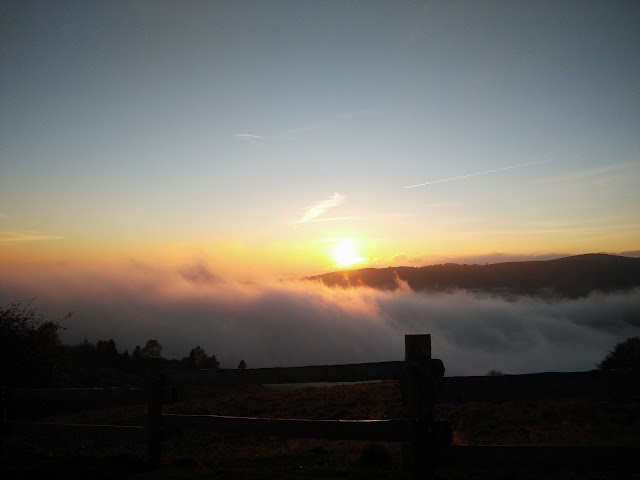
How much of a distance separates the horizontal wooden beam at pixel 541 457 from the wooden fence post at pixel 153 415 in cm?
421

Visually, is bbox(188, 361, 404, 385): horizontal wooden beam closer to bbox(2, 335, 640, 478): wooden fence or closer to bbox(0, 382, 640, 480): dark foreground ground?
bbox(2, 335, 640, 478): wooden fence

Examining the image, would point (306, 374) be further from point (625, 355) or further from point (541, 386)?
point (625, 355)

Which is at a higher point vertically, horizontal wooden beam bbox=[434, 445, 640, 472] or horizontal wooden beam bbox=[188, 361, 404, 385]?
horizontal wooden beam bbox=[188, 361, 404, 385]

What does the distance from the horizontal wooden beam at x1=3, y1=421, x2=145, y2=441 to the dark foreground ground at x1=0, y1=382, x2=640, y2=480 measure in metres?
0.35

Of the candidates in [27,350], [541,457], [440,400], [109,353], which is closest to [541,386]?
[541,457]

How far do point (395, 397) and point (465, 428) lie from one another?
512 centimetres

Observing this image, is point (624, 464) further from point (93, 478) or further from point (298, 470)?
point (93, 478)

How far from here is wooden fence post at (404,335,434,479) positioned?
4.60 meters

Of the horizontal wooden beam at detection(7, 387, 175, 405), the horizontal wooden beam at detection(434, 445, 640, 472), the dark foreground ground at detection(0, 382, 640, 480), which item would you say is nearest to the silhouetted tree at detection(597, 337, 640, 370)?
the dark foreground ground at detection(0, 382, 640, 480)

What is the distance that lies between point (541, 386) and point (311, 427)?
8.44 feet

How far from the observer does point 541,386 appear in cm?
438

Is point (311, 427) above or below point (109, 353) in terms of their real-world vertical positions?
above

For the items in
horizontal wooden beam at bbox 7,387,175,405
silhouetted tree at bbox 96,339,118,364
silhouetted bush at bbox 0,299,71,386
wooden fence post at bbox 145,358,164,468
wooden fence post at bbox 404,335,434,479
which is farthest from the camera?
silhouetted tree at bbox 96,339,118,364

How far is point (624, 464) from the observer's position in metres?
4.17
